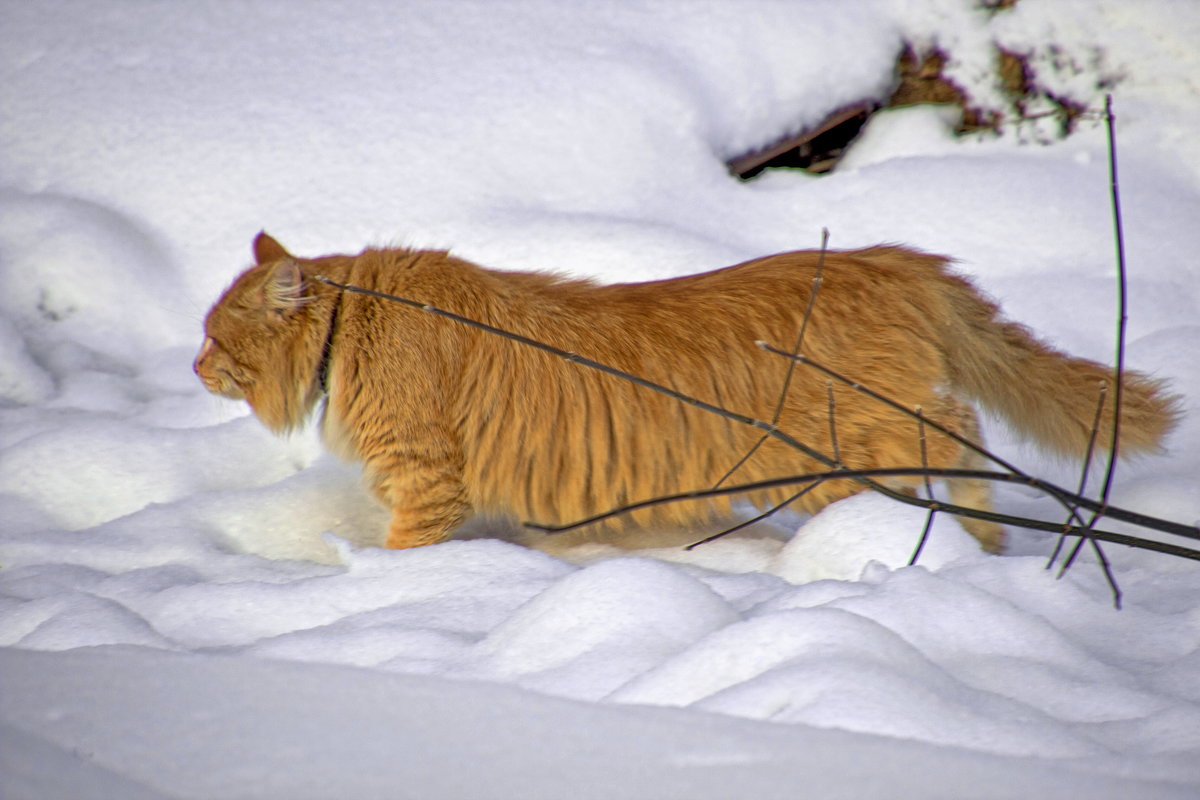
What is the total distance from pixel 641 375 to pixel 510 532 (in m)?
0.70

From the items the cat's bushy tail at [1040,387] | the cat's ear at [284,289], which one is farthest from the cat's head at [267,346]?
the cat's bushy tail at [1040,387]

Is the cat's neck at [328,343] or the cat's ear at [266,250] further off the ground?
the cat's ear at [266,250]

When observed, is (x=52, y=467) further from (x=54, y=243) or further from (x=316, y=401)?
(x=54, y=243)

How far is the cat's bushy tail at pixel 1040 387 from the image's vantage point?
251cm

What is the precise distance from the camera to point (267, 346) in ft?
8.90

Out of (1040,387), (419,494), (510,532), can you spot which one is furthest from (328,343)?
(1040,387)

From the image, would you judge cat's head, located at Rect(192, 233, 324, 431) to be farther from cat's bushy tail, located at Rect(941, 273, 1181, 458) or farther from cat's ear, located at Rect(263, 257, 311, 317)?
cat's bushy tail, located at Rect(941, 273, 1181, 458)

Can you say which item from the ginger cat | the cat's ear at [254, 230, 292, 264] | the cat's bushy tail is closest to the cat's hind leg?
the ginger cat

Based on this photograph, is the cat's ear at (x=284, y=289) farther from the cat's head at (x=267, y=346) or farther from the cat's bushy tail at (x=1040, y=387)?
the cat's bushy tail at (x=1040, y=387)

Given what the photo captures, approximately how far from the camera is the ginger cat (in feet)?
8.18

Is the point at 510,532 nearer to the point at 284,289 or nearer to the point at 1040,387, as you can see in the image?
the point at 284,289

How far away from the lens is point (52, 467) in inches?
117

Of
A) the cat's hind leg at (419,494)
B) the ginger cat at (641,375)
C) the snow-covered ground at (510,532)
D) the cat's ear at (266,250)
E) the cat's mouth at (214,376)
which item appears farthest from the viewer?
the cat's ear at (266,250)

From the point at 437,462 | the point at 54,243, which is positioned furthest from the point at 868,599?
the point at 54,243
